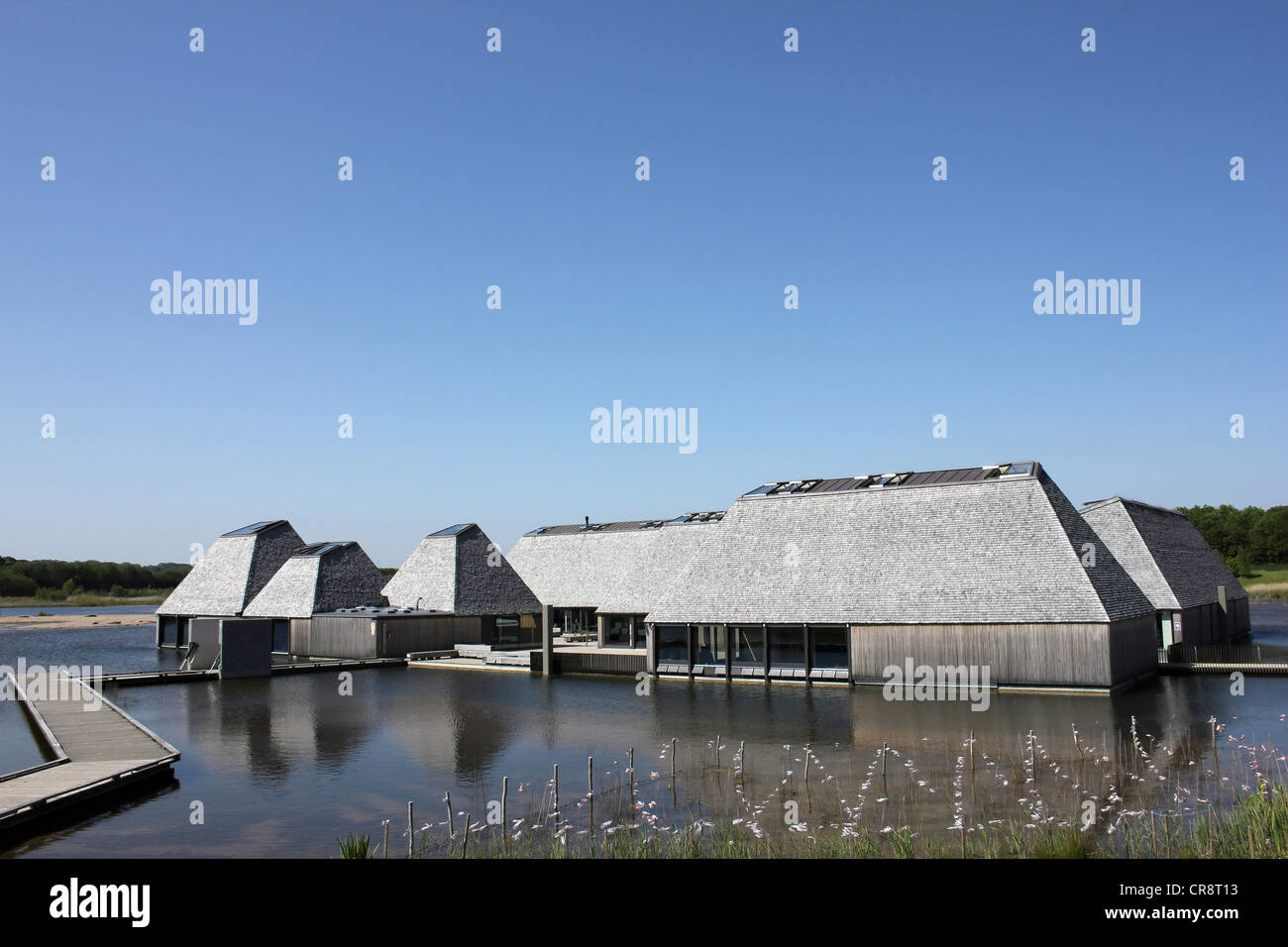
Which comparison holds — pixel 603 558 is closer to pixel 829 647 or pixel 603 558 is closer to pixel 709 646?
pixel 709 646

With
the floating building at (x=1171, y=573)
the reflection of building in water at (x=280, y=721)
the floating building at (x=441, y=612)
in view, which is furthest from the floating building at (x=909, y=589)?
the floating building at (x=441, y=612)

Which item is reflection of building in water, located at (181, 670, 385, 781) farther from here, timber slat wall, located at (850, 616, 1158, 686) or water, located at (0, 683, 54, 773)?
timber slat wall, located at (850, 616, 1158, 686)

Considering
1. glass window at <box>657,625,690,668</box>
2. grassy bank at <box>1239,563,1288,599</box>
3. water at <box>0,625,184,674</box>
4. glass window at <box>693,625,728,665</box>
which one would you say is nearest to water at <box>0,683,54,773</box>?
water at <box>0,625,184,674</box>

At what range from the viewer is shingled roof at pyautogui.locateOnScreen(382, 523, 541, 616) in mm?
50906

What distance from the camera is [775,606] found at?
3494 centimetres

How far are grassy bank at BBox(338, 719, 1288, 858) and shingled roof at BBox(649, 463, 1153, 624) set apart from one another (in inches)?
419

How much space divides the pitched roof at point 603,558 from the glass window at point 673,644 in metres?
5.73

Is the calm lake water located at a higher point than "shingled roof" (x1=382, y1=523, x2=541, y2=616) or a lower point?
lower

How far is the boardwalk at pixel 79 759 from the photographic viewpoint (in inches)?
622
